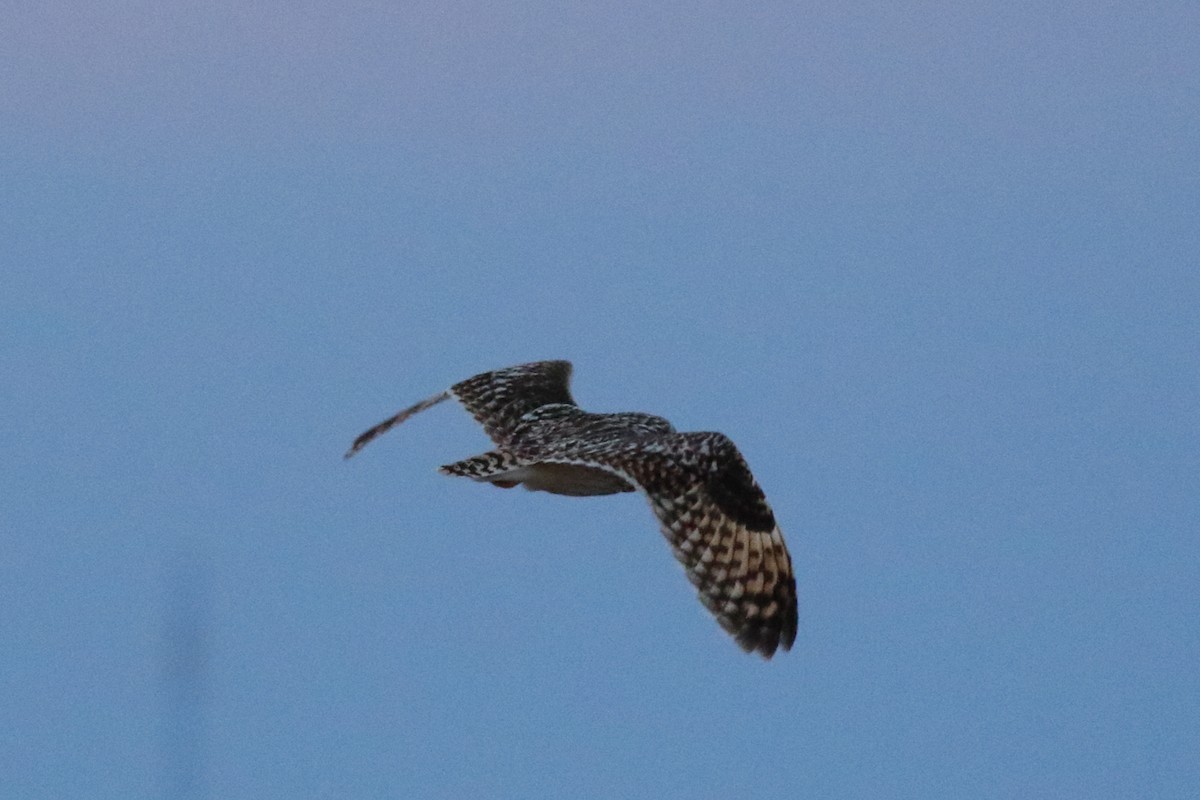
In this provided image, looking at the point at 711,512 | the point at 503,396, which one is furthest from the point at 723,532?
the point at 503,396

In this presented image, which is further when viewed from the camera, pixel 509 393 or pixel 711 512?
pixel 509 393

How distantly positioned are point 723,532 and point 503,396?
2814 millimetres

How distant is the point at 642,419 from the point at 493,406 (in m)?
→ 1.39

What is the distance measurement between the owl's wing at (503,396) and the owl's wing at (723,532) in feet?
6.77

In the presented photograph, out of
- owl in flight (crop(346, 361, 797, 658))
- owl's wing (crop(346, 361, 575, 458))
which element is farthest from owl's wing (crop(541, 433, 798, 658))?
owl's wing (crop(346, 361, 575, 458))

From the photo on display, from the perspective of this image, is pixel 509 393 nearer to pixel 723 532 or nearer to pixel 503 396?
pixel 503 396

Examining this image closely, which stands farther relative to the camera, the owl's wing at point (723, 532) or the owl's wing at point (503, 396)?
the owl's wing at point (503, 396)

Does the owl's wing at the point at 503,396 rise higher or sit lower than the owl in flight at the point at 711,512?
higher

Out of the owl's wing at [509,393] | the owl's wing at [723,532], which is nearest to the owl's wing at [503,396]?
the owl's wing at [509,393]

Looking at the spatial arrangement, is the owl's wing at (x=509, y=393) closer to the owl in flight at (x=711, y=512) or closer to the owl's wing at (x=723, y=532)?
the owl in flight at (x=711, y=512)

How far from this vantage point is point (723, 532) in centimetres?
938

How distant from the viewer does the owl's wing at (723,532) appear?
30.4 ft

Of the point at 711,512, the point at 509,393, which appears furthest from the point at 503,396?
the point at 711,512

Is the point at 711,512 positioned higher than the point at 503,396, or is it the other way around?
the point at 503,396
